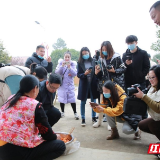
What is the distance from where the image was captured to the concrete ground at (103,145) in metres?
2.08

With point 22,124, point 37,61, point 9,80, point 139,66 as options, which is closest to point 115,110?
point 139,66

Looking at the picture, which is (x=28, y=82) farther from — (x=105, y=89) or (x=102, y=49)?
(x=102, y=49)

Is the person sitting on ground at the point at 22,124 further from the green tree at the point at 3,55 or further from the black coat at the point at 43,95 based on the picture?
the green tree at the point at 3,55

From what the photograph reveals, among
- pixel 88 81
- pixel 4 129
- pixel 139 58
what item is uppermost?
pixel 139 58

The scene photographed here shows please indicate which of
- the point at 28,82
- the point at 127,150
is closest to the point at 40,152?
the point at 28,82

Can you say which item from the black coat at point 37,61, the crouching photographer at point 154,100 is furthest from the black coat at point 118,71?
the black coat at point 37,61

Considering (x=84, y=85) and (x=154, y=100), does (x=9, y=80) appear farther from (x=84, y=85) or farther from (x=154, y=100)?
(x=154, y=100)

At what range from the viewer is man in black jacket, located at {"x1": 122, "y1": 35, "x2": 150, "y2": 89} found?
2.97 m

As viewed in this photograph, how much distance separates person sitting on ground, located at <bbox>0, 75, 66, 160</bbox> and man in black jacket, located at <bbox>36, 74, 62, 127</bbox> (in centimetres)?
51

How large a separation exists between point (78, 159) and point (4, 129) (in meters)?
0.92

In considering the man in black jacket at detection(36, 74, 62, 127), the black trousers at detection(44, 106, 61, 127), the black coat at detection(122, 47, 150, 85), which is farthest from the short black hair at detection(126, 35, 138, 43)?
the black trousers at detection(44, 106, 61, 127)

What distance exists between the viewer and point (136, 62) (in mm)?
3016

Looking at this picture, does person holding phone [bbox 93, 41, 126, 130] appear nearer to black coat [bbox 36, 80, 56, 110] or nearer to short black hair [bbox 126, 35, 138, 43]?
short black hair [bbox 126, 35, 138, 43]

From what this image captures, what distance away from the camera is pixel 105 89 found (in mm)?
2609
